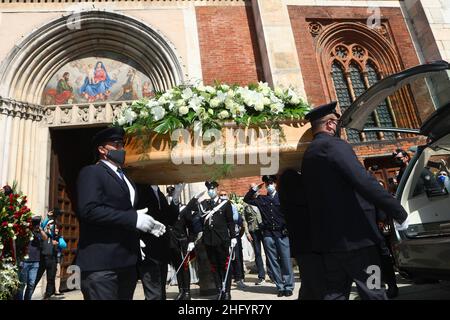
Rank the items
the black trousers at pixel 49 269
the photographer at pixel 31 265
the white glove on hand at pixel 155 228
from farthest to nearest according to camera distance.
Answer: the black trousers at pixel 49 269
the photographer at pixel 31 265
the white glove on hand at pixel 155 228

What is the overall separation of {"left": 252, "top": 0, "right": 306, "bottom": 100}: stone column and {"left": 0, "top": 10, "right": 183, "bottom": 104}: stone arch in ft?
8.99

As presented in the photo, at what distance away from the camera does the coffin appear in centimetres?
264

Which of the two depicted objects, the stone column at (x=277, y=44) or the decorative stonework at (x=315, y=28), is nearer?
the stone column at (x=277, y=44)

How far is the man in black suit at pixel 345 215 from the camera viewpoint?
79.7 inches

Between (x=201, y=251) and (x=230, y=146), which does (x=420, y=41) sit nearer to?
(x=201, y=251)

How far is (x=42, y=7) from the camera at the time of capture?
9766mm

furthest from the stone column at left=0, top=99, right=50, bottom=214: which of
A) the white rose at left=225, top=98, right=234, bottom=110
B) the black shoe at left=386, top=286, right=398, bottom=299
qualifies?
the black shoe at left=386, top=286, right=398, bottom=299

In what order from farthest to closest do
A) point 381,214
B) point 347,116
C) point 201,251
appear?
point 201,251, point 347,116, point 381,214

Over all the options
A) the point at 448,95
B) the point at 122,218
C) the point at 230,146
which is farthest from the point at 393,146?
the point at 122,218

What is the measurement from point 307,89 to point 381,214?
7.18m

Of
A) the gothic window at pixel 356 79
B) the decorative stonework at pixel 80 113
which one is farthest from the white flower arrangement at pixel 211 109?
the gothic window at pixel 356 79

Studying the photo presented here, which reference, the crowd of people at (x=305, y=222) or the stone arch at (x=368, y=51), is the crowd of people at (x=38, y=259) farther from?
the stone arch at (x=368, y=51)

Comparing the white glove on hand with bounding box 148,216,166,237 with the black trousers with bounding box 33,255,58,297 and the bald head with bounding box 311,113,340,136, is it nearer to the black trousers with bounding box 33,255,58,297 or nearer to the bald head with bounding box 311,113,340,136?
the bald head with bounding box 311,113,340,136

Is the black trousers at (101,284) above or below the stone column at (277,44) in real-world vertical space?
below
